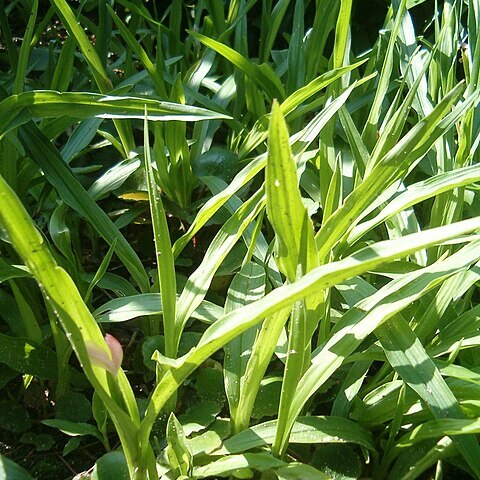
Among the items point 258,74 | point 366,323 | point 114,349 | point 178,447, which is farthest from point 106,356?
point 258,74

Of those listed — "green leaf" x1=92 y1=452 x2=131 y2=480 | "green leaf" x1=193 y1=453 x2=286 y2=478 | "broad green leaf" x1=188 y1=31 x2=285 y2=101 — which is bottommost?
"green leaf" x1=92 y1=452 x2=131 y2=480

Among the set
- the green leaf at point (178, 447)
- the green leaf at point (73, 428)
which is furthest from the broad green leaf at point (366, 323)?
the green leaf at point (73, 428)

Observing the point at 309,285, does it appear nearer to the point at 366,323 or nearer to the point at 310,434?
the point at 366,323

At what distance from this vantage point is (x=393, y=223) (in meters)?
0.98

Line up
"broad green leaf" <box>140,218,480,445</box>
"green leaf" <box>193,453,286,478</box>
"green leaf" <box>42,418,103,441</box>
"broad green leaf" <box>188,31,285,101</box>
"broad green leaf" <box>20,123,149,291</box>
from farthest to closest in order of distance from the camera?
"broad green leaf" <box>188,31,285,101</box>
"broad green leaf" <box>20,123,149,291</box>
"green leaf" <box>42,418,103,441</box>
"green leaf" <box>193,453,286,478</box>
"broad green leaf" <box>140,218,480,445</box>

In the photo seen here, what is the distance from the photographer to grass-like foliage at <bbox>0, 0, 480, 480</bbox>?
25.8 inches

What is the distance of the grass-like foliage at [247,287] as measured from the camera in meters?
0.66

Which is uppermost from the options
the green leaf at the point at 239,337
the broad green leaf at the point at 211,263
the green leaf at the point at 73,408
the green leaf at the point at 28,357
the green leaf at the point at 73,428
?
the broad green leaf at the point at 211,263

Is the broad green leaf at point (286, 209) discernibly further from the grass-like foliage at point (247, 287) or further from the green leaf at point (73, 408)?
the green leaf at point (73, 408)

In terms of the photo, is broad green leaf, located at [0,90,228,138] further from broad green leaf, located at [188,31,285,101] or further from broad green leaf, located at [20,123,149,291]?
broad green leaf, located at [188,31,285,101]

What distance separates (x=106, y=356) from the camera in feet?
2.09

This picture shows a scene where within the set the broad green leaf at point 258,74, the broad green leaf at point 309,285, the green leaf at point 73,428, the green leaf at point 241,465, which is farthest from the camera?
the broad green leaf at point 258,74

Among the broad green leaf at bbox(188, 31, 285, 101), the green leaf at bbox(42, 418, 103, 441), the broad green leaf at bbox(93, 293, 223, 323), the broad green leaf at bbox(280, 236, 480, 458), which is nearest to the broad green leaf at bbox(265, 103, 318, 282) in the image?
the broad green leaf at bbox(280, 236, 480, 458)

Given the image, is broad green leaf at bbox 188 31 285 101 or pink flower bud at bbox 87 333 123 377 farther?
broad green leaf at bbox 188 31 285 101
